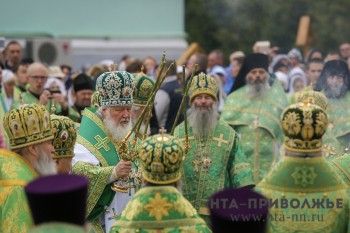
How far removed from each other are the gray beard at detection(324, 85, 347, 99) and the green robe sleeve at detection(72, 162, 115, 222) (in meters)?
4.10

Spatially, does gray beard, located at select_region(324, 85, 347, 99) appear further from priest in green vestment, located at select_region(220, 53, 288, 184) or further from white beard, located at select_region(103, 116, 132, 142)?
white beard, located at select_region(103, 116, 132, 142)

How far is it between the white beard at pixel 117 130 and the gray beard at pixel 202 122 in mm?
920

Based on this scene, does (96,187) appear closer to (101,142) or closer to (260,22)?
(101,142)

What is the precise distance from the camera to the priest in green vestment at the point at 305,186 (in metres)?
6.89

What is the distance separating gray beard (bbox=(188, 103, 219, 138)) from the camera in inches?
392

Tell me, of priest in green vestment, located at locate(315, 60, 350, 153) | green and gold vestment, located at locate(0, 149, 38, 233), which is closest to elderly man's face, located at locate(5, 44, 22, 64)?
priest in green vestment, located at locate(315, 60, 350, 153)

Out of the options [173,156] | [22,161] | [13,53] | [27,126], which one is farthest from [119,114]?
[13,53]

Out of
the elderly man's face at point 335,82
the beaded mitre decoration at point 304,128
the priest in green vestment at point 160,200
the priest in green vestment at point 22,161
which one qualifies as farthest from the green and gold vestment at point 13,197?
the elderly man's face at point 335,82

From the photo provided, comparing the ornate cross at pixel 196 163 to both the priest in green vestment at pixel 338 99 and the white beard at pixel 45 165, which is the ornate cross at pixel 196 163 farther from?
the white beard at pixel 45 165

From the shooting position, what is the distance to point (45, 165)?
737 cm

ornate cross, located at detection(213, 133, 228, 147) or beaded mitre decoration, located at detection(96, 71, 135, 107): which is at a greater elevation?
beaded mitre decoration, located at detection(96, 71, 135, 107)

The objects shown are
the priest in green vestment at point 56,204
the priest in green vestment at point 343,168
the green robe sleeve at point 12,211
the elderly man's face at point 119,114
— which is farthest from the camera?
the elderly man's face at point 119,114

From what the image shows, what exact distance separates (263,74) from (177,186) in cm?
648

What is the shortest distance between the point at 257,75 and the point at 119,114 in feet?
13.6
